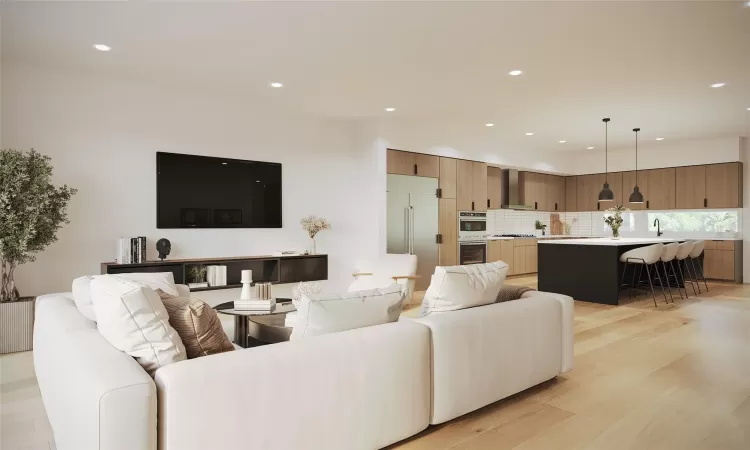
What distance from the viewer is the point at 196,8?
134 inches

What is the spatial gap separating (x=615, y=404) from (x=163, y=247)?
15.0 ft

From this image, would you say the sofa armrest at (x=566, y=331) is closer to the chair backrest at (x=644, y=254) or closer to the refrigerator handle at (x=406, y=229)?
the chair backrest at (x=644, y=254)

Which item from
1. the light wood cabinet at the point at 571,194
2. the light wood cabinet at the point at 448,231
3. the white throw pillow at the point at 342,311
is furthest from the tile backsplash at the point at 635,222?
the white throw pillow at the point at 342,311

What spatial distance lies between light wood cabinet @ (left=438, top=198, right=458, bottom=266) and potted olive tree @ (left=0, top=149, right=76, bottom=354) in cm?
523

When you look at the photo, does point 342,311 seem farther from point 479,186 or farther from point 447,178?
point 479,186

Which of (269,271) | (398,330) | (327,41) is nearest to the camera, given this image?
(398,330)

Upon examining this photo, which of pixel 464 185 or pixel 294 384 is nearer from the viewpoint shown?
pixel 294 384

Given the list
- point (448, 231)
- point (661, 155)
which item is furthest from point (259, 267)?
point (661, 155)

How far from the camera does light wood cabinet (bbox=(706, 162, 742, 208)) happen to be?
28.1 ft

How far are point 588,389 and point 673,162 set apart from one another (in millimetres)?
8005

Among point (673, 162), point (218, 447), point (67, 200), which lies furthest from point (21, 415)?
point (673, 162)

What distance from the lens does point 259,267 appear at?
601 centimetres

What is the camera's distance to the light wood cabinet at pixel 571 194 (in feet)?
35.9

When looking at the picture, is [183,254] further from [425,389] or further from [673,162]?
[673,162]
